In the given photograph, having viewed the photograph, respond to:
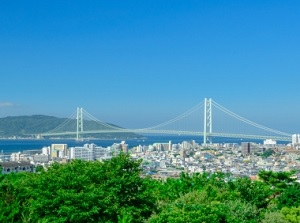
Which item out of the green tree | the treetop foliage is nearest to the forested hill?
the treetop foliage

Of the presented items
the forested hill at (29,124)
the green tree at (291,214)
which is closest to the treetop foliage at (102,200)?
the green tree at (291,214)

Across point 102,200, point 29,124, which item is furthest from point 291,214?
point 29,124

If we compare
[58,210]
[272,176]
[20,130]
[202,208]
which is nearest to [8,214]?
[58,210]

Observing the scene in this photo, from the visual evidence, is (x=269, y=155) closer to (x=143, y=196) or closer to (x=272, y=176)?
(x=272, y=176)

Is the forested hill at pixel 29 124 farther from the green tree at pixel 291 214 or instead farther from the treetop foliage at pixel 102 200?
the green tree at pixel 291 214

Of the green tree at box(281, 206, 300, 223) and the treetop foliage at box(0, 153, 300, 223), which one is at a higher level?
the treetop foliage at box(0, 153, 300, 223)

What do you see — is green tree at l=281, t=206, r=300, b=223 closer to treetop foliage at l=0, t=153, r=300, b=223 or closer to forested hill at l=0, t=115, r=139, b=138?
treetop foliage at l=0, t=153, r=300, b=223

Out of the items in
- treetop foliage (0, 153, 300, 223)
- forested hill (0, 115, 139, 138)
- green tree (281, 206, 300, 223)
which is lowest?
green tree (281, 206, 300, 223)

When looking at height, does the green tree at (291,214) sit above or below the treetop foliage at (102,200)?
below

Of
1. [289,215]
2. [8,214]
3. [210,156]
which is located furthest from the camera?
[210,156]

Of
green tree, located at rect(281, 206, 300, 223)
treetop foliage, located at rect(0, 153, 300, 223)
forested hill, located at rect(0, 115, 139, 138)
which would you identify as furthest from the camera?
forested hill, located at rect(0, 115, 139, 138)

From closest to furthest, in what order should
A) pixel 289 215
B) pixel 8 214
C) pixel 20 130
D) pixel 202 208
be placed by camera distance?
pixel 202 208 < pixel 8 214 < pixel 289 215 < pixel 20 130
